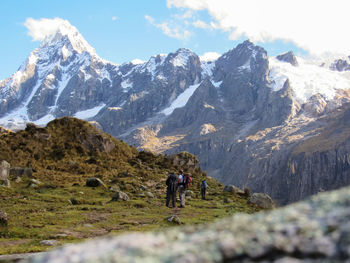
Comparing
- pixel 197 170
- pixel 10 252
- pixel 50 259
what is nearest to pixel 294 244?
pixel 50 259

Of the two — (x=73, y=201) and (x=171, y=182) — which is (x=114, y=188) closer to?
(x=73, y=201)

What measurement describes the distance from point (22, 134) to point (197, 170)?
24.6 m

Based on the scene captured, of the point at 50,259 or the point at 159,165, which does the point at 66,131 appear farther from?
the point at 50,259

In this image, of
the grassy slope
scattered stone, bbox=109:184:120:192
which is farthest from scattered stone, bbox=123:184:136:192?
scattered stone, bbox=109:184:120:192

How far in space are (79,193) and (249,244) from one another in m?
25.1

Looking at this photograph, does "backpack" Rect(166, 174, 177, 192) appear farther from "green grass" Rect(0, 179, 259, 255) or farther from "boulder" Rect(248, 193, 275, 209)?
"boulder" Rect(248, 193, 275, 209)

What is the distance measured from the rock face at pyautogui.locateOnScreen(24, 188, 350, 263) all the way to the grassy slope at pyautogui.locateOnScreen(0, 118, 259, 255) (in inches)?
361

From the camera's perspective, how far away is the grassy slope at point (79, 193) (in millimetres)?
15297

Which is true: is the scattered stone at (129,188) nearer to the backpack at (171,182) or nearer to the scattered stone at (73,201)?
the backpack at (171,182)

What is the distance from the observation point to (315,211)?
12.8ft

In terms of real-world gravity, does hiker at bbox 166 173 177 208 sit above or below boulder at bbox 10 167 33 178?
below

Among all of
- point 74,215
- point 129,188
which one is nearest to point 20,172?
point 129,188

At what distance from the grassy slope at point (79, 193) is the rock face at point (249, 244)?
30.1 ft

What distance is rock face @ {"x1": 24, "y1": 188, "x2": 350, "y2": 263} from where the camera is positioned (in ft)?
10.9
